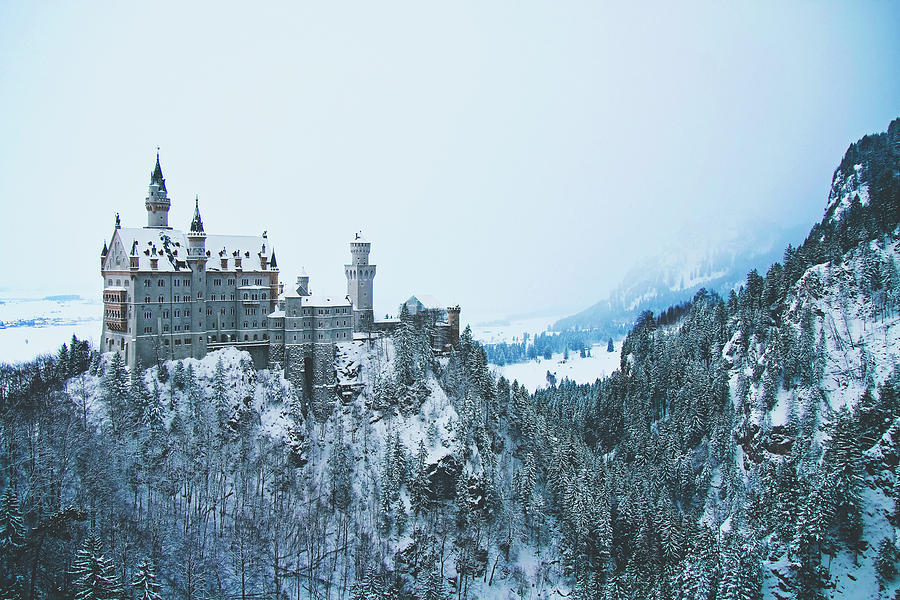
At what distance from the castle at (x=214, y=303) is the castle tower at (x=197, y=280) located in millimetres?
141

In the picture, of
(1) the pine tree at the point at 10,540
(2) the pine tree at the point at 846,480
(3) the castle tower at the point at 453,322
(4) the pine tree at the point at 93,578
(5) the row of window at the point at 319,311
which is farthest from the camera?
(3) the castle tower at the point at 453,322

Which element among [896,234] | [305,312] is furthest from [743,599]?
[896,234]

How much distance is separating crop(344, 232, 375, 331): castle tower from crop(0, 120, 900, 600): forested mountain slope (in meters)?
6.95

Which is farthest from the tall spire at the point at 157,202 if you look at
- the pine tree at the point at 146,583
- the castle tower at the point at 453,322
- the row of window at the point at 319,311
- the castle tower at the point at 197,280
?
the pine tree at the point at 146,583

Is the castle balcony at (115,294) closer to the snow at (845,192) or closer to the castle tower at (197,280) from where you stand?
the castle tower at (197,280)

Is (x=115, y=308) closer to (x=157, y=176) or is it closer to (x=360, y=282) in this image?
(x=157, y=176)

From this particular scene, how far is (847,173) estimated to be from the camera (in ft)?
568

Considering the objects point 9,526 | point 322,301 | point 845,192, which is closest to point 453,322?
point 322,301

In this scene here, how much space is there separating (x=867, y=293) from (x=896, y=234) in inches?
612

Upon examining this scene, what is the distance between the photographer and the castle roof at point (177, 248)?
306 feet

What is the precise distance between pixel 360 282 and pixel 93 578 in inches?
2458

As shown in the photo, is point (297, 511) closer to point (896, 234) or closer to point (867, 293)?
point (867, 293)

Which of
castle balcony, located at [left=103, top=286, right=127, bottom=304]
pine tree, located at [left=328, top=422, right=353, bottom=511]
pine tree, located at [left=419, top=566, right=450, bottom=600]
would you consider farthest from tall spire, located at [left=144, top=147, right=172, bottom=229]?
pine tree, located at [left=419, top=566, right=450, bottom=600]

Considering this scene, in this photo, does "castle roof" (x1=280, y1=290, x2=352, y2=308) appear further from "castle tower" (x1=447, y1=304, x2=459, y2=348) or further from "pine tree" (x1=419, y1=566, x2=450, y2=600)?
"pine tree" (x1=419, y1=566, x2=450, y2=600)
